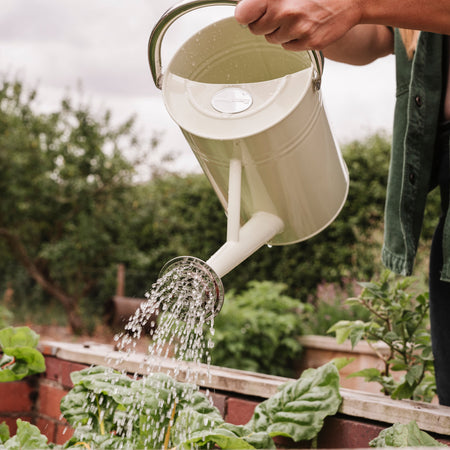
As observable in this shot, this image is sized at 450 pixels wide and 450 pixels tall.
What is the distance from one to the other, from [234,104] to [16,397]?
3.29 ft

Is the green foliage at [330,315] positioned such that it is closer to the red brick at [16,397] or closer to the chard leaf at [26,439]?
the red brick at [16,397]

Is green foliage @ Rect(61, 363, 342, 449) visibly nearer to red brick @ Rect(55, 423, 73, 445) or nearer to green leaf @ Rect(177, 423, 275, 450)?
green leaf @ Rect(177, 423, 275, 450)

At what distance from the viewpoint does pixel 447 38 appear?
1.15 metres

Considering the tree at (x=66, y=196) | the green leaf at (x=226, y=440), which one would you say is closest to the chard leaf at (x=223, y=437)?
the green leaf at (x=226, y=440)

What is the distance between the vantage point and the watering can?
0.89 metres

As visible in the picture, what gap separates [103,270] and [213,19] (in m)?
5.93

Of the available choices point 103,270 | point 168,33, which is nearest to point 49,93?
point 103,270

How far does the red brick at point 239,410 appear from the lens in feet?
3.61

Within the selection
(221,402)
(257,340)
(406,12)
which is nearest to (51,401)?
Answer: (221,402)

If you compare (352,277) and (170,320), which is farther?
(352,277)

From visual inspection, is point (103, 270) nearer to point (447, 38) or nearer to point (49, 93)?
point (49, 93)

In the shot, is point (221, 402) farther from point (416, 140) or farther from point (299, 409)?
point (416, 140)

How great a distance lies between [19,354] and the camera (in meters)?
1.06

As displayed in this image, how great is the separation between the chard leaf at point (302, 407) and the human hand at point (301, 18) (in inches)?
23.3
